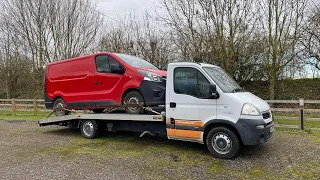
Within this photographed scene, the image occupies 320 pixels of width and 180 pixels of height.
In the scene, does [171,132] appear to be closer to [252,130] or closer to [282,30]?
[252,130]

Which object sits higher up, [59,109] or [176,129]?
[59,109]

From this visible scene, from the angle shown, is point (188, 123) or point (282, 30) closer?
point (188, 123)

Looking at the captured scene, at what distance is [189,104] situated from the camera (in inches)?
214

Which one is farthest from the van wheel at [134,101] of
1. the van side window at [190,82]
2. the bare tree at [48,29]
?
the bare tree at [48,29]

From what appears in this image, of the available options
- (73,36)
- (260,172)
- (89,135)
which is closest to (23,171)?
(89,135)

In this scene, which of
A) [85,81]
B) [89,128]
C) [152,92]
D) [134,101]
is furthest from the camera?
[89,128]

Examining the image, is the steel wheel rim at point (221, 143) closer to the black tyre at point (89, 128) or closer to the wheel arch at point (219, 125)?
the wheel arch at point (219, 125)

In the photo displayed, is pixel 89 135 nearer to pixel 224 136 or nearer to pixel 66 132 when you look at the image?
pixel 66 132

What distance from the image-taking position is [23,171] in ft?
15.6

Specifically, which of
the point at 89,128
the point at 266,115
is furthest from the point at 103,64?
the point at 266,115

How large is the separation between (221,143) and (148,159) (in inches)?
63.0

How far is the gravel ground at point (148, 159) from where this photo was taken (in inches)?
176

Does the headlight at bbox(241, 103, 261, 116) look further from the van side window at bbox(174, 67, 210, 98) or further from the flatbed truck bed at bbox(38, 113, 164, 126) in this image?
the flatbed truck bed at bbox(38, 113, 164, 126)

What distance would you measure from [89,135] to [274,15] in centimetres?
1119
